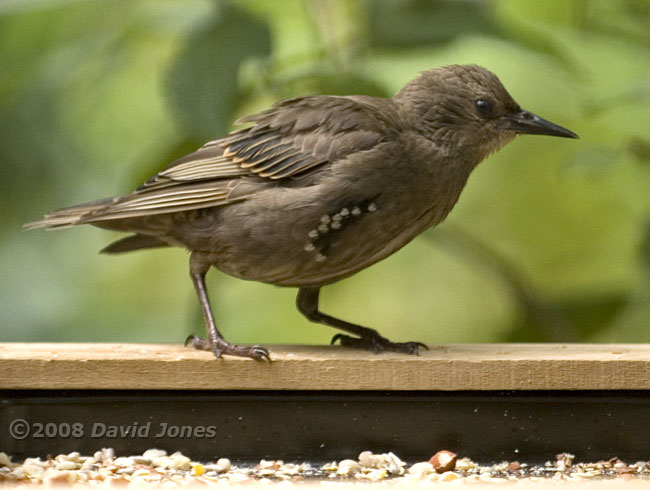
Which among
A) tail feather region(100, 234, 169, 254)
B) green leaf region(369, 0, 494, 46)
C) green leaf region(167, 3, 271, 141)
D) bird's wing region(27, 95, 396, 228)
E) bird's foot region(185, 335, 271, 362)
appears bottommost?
bird's foot region(185, 335, 271, 362)

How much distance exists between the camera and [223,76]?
407cm

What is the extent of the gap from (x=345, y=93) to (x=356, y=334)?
0.89 m

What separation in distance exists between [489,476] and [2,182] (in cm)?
331

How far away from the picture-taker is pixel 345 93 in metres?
4.25

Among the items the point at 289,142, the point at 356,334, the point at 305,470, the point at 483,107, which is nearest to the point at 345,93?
the point at 289,142

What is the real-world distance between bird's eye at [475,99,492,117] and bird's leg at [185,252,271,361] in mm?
1073

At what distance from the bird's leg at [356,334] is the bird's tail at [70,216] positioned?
2.61ft

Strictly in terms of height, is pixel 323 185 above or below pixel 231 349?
above

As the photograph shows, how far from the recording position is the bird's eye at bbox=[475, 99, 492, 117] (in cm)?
396

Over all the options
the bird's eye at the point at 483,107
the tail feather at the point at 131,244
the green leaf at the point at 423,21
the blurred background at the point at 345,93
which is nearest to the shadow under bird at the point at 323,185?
the bird's eye at the point at 483,107

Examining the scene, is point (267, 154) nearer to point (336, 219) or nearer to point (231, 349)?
point (336, 219)

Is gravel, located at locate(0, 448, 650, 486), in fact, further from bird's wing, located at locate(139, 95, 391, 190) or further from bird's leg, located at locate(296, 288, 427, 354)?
bird's wing, located at locate(139, 95, 391, 190)

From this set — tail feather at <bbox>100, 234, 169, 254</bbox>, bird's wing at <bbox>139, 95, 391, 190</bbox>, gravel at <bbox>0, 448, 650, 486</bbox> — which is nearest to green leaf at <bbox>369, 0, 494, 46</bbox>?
bird's wing at <bbox>139, 95, 391, 190</bbox>

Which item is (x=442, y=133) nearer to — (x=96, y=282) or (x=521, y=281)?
(x=521, y=281)
